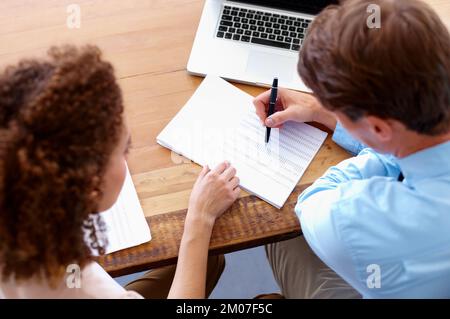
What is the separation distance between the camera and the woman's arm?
999 millimetres

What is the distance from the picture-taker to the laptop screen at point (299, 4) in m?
1.25

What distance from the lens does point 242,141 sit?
1119 millimetres

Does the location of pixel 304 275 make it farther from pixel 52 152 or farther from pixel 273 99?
pixel 52 152

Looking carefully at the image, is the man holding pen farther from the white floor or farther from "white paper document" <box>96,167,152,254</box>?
the white floor

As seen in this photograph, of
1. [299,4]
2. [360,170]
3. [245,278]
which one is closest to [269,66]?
[299,4]

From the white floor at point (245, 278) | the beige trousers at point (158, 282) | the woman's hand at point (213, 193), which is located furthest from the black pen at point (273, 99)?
the white floor at point (245, 278)

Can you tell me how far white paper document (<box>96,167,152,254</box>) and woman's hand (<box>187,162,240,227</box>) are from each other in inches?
3.8

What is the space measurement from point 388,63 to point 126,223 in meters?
0.56

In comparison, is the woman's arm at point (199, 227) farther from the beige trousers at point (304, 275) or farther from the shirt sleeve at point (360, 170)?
the beige trousers at point (304, 275)

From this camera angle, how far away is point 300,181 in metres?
1.08

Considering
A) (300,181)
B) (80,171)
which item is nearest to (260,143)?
(300,181)

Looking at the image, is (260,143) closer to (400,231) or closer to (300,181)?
(300,181)

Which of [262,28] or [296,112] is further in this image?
[262,28]
